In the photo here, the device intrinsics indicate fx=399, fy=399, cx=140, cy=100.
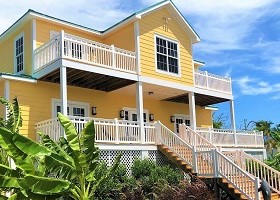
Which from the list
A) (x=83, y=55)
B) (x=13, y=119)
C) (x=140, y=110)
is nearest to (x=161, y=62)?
(x=140, y=110)

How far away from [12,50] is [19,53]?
104 cm

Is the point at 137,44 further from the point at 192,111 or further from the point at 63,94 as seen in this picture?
the point at 63,94

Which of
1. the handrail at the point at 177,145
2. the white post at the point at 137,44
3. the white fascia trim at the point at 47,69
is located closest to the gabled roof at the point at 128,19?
the white post at the point at 137,44

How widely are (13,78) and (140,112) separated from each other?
5.94 metres

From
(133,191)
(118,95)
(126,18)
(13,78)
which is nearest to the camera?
(133,191)

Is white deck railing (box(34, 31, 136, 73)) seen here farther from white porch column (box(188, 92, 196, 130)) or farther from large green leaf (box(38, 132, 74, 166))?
large green leaf (box(38, 132, 74, 166))

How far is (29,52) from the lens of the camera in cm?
1936

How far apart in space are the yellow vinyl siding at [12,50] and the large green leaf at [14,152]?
10514 millimetres

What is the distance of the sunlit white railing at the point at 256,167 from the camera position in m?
16.4

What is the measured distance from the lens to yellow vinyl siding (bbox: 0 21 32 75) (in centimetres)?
1938

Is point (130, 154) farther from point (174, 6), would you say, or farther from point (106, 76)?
point (174, 6)

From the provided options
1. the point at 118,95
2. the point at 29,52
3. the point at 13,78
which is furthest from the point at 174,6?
the point at 13,78

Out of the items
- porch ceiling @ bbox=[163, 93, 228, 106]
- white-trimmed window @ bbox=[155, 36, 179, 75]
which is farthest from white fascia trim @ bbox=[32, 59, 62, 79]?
porch ceiling @ bbox=[163, 93, 228, 106]

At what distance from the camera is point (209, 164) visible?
655 inches
